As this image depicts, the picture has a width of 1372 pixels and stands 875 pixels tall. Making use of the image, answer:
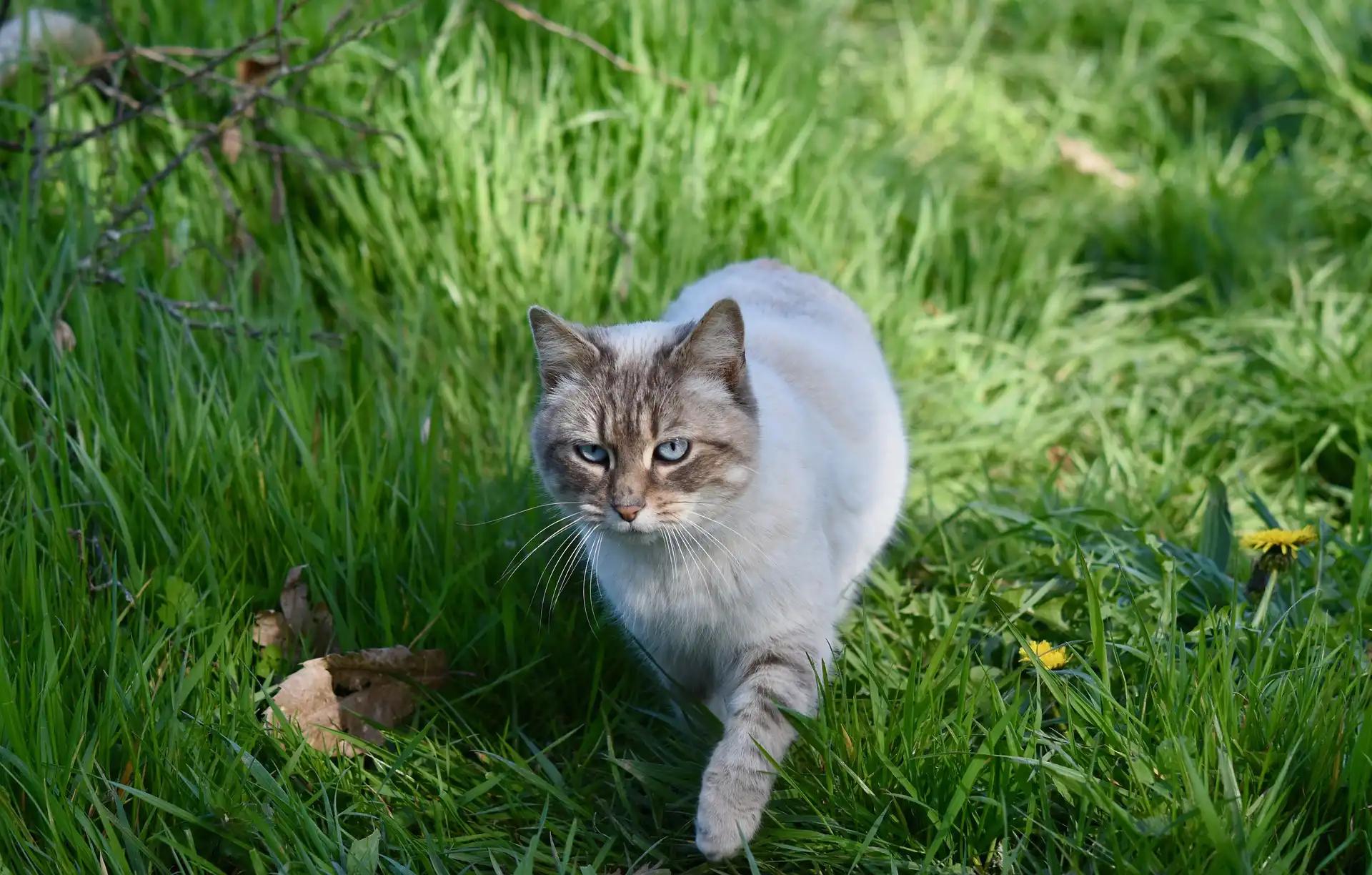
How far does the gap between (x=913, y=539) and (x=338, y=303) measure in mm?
1876

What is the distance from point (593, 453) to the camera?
8.47ft

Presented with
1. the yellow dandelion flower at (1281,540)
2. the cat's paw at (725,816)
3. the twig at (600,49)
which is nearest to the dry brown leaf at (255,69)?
the twig at (600,49)

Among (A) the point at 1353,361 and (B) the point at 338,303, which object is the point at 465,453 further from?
(A) the point at 1353,361

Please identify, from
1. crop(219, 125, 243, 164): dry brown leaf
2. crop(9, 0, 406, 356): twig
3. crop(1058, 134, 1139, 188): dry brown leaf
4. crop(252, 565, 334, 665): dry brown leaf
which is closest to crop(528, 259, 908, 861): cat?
crop(252, 565, 334, 665): dry brown leaf

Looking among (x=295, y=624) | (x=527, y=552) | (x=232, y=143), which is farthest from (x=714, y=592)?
(x=232, y=143)

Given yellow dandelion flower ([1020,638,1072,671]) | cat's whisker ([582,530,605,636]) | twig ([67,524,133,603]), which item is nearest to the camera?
yellow dandelion flower ([1020,638,1072,671])

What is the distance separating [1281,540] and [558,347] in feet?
5.36

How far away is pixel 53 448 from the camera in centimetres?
A: 284

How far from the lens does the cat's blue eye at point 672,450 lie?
2.51m

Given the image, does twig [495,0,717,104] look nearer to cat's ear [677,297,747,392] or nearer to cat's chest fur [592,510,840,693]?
cat's ear [677,297,747,392]

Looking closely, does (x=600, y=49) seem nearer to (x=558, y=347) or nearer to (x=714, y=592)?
(x=558, y=347)

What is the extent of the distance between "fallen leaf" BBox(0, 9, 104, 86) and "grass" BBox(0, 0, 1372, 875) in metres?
0.17

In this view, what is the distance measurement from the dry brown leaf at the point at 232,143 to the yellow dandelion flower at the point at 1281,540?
10.3 ft

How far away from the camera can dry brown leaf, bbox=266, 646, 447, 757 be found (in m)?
2.57
